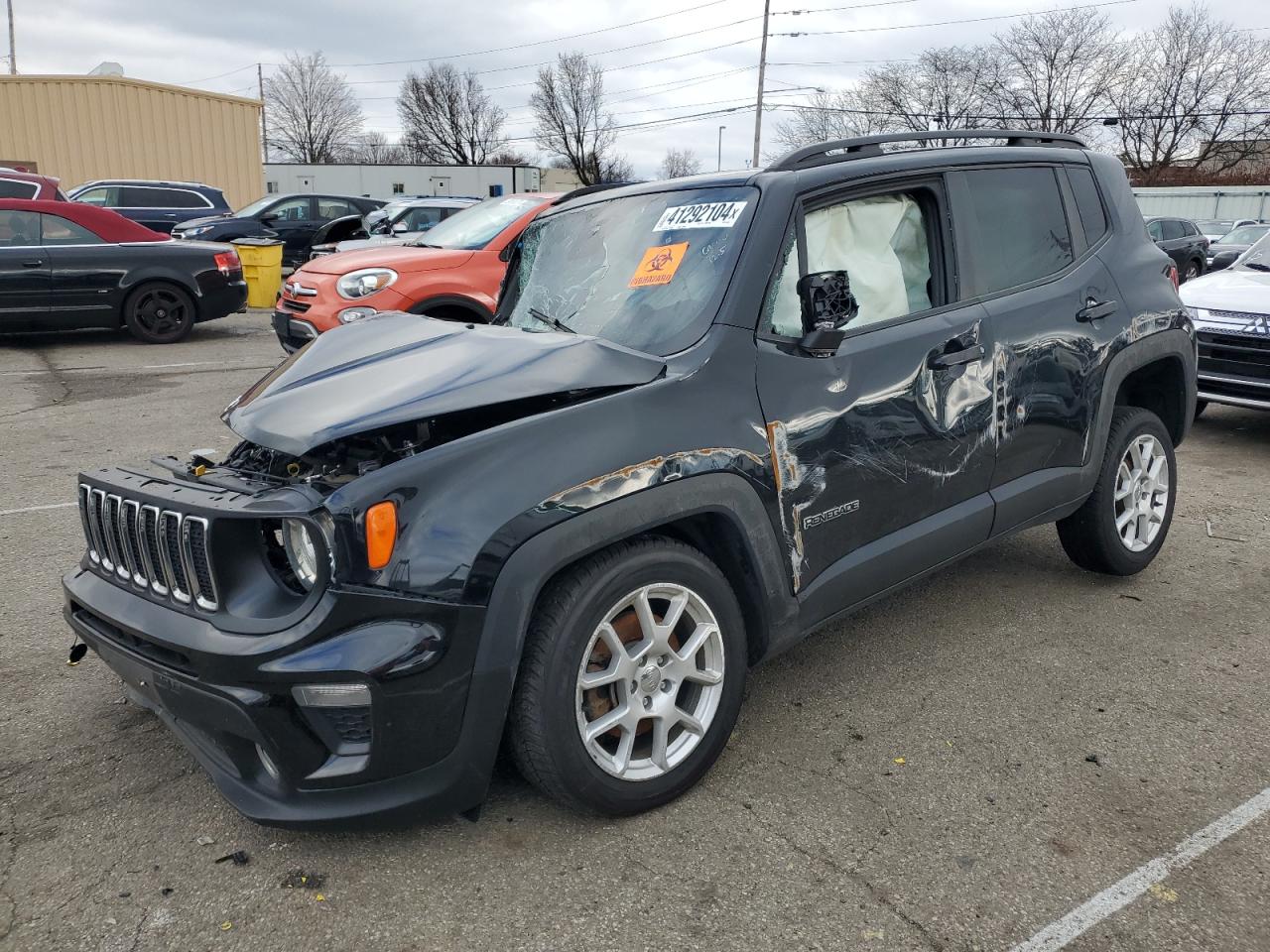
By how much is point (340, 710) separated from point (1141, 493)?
3721 millimetres

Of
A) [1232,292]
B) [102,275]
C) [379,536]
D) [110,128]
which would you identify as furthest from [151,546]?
[110,128]

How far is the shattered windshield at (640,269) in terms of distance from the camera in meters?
3.08

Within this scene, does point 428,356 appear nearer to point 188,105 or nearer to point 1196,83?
point 188,105

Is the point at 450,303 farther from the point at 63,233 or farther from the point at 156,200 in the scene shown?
the point at 156,200

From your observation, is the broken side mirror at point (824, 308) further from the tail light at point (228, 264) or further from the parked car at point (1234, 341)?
the tail light at point (228, 264)

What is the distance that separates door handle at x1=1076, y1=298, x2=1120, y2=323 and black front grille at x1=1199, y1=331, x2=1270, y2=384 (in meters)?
3.69

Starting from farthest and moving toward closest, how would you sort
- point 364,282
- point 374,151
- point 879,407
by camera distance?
point 374,151 < point 364,282 < point 879,407

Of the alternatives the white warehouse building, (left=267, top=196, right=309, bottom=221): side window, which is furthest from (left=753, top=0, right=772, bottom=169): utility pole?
(left=267, top=196, right=309, bottom=221): side window

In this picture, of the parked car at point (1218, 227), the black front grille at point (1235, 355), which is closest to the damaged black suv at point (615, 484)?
the black front grille at point (1235, 355)

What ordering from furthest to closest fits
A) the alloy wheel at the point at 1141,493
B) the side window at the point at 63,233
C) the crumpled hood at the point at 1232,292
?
1. the side window at the point at 63,233
2. the crumpled hood at the point at 1232,292
3. the alloy wheel at the point at 1141,493

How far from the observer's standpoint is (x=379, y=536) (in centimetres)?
232

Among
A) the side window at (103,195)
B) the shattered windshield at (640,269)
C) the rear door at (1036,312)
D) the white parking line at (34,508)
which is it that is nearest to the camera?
the shattered windshield at (640,269)

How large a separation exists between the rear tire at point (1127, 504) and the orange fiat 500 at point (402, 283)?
4.93m

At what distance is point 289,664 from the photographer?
7.48 ft
